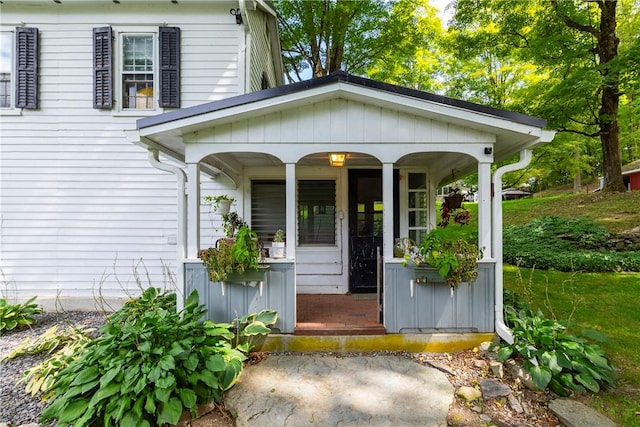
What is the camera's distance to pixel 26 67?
5.17 metres

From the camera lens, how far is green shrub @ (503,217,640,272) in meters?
6.44

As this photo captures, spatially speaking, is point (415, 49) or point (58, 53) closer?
point (58, 53)

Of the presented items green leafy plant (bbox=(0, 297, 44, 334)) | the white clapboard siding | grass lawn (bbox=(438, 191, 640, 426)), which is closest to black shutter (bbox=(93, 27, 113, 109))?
the white clapboard siding

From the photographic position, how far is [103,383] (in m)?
2.34

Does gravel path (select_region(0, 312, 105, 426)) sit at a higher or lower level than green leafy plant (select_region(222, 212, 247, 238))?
lower

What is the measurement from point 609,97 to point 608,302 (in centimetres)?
750

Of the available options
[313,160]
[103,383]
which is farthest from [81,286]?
[313,160]

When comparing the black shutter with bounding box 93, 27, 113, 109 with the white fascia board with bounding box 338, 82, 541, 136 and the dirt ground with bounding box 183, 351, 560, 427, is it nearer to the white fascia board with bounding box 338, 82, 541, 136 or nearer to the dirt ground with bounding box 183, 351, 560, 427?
the white fascia board with bounding box 338, 82, 541, 136

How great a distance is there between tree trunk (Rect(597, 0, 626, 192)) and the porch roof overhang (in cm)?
671

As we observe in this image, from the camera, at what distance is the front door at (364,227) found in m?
5.14

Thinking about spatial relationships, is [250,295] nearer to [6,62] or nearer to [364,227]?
[364,227]

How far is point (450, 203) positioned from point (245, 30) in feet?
14.9

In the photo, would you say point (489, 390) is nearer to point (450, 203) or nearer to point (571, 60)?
point (450, 203)

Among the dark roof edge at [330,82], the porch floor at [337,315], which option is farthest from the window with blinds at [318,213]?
the dark roof edge at [330,82]
